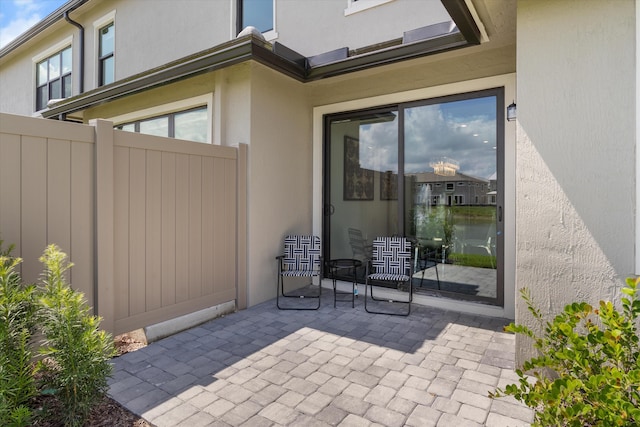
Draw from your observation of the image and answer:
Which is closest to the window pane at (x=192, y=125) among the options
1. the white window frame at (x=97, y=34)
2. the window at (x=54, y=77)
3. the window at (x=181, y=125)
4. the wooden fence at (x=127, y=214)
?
the window at (x=181, y=125)

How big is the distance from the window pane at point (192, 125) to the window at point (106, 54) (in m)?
3.64

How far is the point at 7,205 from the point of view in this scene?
9.19ft

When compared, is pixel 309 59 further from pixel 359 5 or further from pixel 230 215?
pixel 230 215

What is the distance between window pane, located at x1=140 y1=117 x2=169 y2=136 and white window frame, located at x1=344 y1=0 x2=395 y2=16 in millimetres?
3455

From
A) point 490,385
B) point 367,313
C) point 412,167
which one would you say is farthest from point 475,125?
point 490,385

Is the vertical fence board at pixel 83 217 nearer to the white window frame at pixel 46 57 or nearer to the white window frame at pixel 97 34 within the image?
the white window frame at pixel 97 34

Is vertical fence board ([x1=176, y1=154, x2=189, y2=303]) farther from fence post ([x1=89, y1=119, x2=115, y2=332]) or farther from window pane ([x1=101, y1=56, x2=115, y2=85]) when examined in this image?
window pane ([x1=101, y1=56, x2=115, y2=85])

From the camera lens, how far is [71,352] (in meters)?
1.99

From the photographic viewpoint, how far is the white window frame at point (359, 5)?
4861 millimetres

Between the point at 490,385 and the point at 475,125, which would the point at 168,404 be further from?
the point at 475,125

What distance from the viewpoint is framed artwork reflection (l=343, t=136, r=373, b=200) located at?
5473 mm

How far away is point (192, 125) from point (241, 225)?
2117 millimetres

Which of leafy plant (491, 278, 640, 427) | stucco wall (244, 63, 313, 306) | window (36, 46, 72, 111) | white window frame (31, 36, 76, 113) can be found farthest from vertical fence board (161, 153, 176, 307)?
window (36, 46, 72, 111)

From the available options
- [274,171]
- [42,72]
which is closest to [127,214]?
[274,171]
